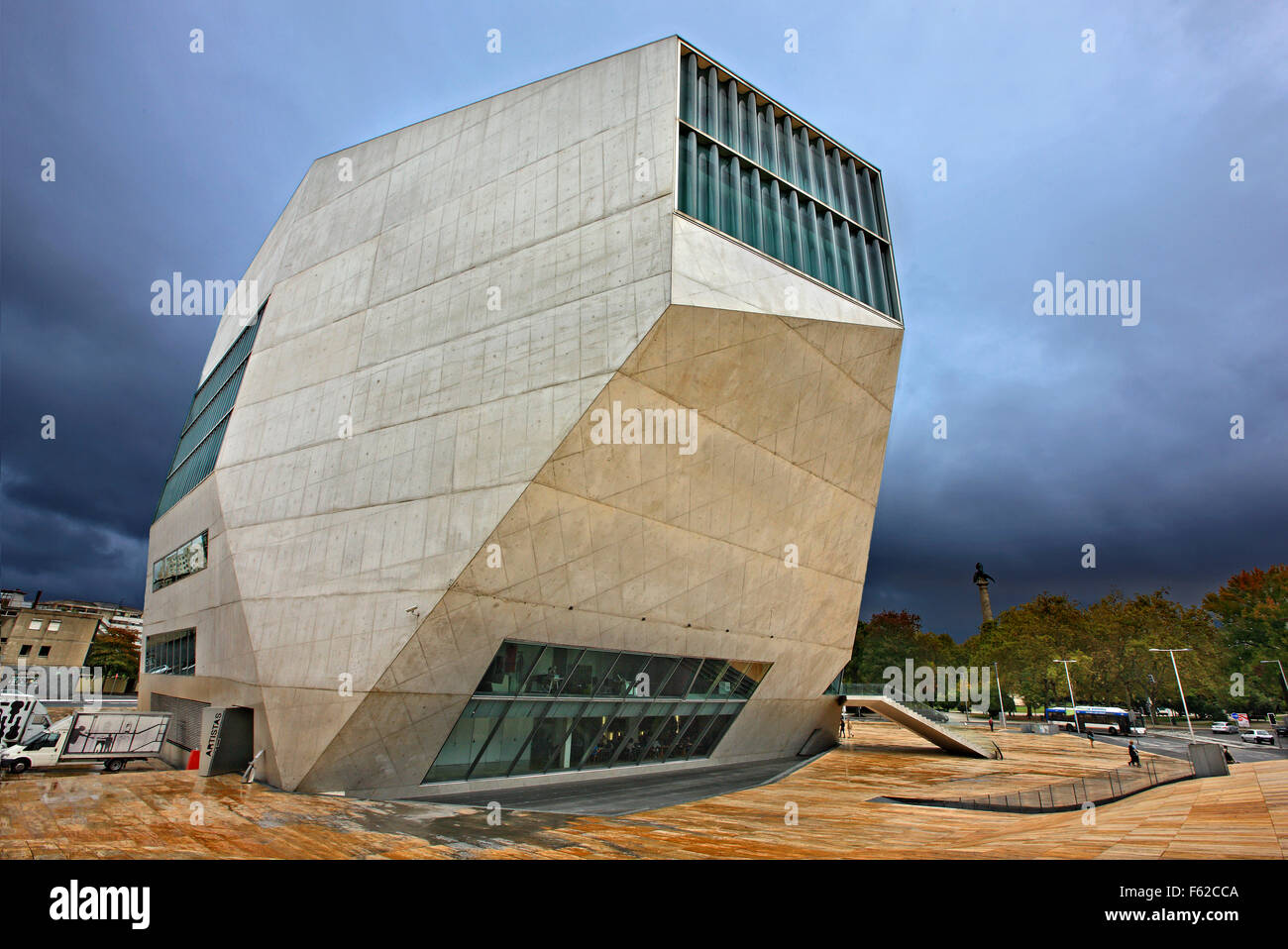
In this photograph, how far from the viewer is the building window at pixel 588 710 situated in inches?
682

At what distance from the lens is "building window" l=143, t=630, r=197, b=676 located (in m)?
26.0

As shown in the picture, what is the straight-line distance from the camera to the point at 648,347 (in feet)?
49.0

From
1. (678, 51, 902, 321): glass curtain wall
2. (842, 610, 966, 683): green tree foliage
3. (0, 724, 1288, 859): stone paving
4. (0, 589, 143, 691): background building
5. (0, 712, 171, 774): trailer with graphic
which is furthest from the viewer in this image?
(842, 610, 966, 683): green tree foliage

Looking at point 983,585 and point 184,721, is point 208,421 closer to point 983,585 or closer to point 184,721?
point 184,721

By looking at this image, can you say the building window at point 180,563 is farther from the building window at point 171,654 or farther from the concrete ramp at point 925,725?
the concrete ramp at point 925,725

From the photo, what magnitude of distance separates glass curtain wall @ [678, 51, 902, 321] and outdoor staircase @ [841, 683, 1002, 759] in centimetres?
2028

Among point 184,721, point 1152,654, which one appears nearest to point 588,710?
point 184,721

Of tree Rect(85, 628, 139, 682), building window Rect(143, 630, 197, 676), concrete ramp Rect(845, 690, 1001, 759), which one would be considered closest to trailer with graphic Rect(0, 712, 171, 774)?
building window Rect(143, 630, 197, 676)

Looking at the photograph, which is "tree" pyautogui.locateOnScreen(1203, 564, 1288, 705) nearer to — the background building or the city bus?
the city bus

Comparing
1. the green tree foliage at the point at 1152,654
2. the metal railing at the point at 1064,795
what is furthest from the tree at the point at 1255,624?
the metal railing at the point at 1064,795
